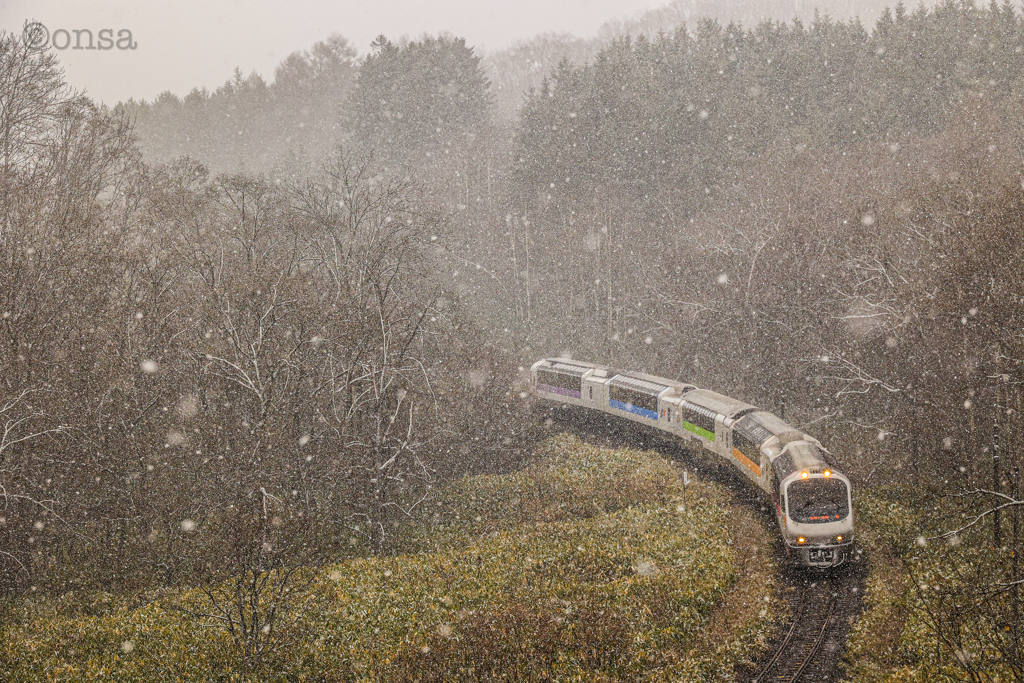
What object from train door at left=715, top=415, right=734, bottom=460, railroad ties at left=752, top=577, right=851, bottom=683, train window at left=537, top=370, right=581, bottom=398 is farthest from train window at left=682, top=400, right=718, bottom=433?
railroad ties at left=752, top=577, right=851, bottom=683

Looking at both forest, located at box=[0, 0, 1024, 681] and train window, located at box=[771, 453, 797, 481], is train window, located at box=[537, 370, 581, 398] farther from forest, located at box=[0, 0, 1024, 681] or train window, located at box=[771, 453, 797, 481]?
train window, located at box=[771, 453, 797, 481]

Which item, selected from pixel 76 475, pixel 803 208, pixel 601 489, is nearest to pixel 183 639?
pixel 76 475

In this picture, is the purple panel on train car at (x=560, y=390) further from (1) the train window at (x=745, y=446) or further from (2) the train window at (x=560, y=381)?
(1) the train window at (x=745, y=446)

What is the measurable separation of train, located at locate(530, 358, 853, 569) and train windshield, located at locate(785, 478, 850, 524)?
24 millimetres

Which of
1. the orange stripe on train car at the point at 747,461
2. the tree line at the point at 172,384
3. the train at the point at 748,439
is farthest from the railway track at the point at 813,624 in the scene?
the tree line at the point at 172,384

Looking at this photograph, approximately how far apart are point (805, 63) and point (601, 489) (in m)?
36.4

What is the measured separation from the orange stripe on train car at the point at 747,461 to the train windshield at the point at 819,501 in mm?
3561

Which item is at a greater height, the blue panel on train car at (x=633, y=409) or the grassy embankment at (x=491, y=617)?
the grassy embankment at (x=491, y=617)

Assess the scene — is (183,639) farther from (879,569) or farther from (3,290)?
(879,569)

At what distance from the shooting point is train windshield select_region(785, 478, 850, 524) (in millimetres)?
18391

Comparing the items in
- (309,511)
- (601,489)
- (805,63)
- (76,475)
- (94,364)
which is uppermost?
(805,63)

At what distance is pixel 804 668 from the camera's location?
14.8 m

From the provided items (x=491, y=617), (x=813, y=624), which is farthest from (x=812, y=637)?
(x=491, y=617)

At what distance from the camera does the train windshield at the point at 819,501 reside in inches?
724
